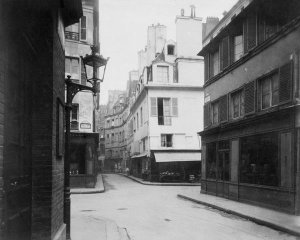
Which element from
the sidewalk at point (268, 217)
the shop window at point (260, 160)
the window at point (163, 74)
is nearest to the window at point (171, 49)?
the window at point (163, 74)

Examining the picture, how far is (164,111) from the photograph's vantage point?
3262cm

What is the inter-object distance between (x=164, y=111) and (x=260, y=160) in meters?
19.4

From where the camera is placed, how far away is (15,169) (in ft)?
13.4

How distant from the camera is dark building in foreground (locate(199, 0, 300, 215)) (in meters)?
11.6

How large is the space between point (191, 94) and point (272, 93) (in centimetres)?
1985

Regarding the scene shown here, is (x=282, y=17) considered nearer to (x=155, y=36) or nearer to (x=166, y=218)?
(x=166, y=218)

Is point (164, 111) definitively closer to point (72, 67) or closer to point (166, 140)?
point (166, 140)

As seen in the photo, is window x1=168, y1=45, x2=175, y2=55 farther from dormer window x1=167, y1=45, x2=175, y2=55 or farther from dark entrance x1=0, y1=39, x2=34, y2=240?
dark entrance x1=0, y1=39, x2=34, y2=240

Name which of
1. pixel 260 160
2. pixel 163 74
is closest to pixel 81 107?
pixel 163 74

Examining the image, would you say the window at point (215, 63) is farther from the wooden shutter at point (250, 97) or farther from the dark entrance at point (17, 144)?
the dark entrance at point (17, 144)

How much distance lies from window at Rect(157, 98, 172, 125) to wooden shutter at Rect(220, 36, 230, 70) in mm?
14714

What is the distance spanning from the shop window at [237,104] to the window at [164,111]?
1571cm

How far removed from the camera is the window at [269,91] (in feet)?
42.2

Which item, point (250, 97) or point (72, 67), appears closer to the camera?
point (250, 97)
